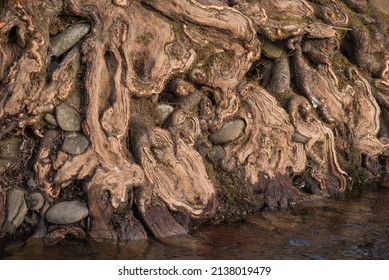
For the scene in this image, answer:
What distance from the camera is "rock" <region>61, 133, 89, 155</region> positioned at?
23.1 feet

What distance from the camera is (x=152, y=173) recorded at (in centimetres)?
721

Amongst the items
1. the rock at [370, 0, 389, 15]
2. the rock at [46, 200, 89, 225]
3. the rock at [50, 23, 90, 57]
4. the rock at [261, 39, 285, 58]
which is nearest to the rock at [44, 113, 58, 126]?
the rock at [50, 23, 90, 57]

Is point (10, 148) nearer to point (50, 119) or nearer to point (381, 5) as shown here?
point (50, 119)

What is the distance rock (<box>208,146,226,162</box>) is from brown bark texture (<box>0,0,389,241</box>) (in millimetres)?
20

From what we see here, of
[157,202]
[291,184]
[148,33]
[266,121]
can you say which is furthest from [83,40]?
[291,184]

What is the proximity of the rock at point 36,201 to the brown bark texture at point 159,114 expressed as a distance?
2cm

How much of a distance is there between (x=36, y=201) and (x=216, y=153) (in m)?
2.36

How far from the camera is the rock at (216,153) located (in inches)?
319

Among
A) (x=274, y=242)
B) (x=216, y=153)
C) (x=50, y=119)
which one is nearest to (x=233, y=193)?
(x=216, y=153)

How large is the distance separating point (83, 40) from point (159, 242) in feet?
7.91

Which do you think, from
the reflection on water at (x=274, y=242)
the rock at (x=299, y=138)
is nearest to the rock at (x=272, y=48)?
the rock at (x=299, y=138)

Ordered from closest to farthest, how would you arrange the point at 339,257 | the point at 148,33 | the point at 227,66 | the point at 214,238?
the point at 339,257 < the point at 214,238 < the point at 148,33 < the point at 227,66

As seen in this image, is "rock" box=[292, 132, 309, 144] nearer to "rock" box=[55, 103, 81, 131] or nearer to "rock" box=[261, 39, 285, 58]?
"rock" box=[261, 39, 285, 58]
